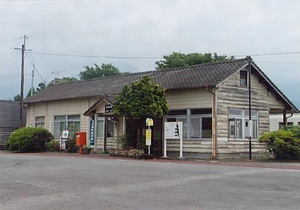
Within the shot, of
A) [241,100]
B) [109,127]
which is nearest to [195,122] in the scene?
[241,100]

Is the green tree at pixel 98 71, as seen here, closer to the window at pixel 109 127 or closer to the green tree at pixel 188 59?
the green tree at pixel 188 59

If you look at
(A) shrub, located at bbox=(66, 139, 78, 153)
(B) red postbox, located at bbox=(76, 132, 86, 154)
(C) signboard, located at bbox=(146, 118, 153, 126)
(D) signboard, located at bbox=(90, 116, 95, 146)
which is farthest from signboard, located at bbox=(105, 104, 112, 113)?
(A) shrub, located at bbox=(66, 139, 78, 153)

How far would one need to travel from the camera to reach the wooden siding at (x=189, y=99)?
77.7ft

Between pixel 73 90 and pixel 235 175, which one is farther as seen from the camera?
pixel 73 90

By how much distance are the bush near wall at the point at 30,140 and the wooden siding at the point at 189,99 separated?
1061 centimetres

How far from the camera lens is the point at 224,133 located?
23609mm

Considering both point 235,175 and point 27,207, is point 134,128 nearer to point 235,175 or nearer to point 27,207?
point 235,175

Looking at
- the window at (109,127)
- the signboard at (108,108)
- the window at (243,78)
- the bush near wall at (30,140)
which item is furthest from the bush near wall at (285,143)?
the bush near wall at (30,140)

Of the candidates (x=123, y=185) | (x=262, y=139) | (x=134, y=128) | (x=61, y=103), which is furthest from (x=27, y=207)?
(x=61, y=103)

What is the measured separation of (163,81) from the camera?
26.9 m

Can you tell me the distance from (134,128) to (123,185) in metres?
14.4

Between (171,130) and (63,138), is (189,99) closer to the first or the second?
(171,130)

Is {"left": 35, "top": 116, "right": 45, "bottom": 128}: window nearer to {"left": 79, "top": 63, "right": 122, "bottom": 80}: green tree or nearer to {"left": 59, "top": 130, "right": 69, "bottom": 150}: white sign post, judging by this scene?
{"left": 59, "top": 130, "right": 69, "bottom": 150}: white sign post

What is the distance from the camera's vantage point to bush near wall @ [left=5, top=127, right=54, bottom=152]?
99.3 ft
